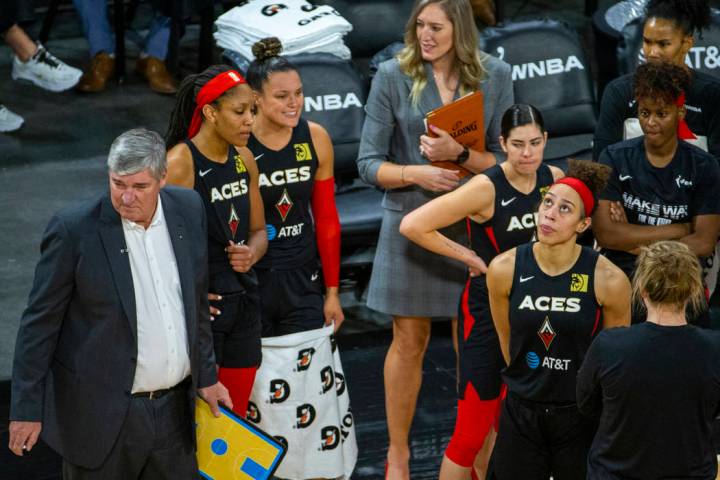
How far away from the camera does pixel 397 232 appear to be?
511cm

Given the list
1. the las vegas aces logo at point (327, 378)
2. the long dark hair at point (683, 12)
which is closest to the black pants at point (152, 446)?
the las vegas aces logo at point (327, 378)

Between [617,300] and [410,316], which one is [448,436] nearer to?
[410,316]

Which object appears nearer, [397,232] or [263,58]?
[263,58]

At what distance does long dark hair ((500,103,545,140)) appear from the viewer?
4555 mm

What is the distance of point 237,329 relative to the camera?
182 inches

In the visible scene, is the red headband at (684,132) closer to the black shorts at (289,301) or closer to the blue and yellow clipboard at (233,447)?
A: the black shorts at (289,301)

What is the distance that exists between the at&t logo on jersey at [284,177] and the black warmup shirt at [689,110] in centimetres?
128

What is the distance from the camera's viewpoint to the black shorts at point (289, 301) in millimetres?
4805

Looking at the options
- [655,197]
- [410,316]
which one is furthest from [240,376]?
[655,197]

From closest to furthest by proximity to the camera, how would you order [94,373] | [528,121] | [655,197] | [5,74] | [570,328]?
[94,373]
[570,328]
[528,121]
[655,197]
[5,74]

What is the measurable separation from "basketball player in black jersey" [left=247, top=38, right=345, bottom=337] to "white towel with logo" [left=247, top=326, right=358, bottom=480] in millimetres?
70

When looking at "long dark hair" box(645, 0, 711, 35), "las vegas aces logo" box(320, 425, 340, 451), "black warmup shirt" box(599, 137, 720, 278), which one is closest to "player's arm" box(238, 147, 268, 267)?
"las vegas aces logo" box(320, 425, 340, 451)

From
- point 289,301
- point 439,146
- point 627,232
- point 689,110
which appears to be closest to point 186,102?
point 289,301

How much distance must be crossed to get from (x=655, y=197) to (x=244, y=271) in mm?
1577
